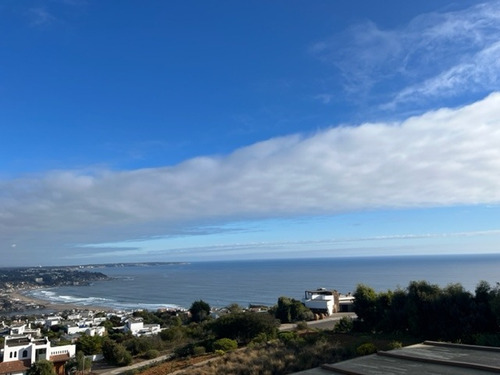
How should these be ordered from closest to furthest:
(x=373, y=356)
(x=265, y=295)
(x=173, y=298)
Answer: (x=373, y=356)
(x=265, y=295)
(x=173, y=298)

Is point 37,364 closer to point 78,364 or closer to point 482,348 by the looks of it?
point 78,364

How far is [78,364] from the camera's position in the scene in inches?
973

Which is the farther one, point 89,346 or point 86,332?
point 86,332

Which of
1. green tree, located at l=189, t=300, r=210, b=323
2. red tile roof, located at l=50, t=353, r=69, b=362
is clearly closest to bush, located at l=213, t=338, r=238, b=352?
Answer: red tile roof, located at l=50, t=353, r=69, b=362

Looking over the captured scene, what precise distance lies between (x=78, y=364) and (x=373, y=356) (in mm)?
19084

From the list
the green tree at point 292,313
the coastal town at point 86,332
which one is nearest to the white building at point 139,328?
the coastal town at point 86,332

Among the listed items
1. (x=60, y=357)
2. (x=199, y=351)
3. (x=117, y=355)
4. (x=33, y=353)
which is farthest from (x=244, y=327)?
(x=33, y=353)

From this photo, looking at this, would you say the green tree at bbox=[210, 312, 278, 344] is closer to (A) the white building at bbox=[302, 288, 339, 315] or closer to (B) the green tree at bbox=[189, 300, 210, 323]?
(A) the white building at bbox=[302, 288, 339, 315]

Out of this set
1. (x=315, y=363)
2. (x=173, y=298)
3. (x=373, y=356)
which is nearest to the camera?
(x=373, y=356)

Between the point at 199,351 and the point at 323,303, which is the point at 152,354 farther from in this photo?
the point at 323,303

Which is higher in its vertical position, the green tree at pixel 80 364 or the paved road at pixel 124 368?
the paved road at pixel 124 368

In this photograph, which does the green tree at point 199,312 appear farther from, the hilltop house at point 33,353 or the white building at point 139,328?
the hilltop house at point 33,353

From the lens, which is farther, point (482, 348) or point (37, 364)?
point (37, 364)

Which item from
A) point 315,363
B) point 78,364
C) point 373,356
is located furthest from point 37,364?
point 373,356
